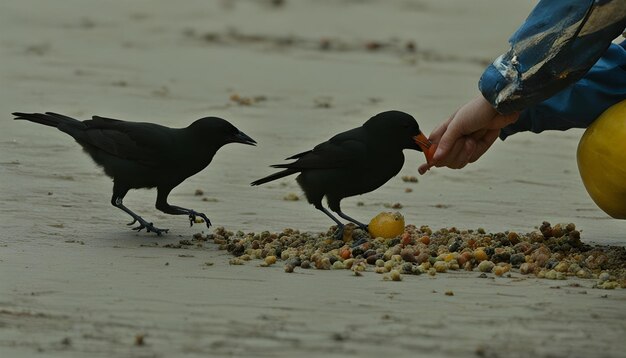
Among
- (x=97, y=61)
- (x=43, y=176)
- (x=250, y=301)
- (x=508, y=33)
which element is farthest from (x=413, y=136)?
(x=508, y=33)

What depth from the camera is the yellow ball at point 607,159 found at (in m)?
5.24

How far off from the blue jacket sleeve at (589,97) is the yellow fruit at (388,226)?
28.0 inches

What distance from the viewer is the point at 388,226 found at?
565 centimetres

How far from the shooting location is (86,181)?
22.4ft

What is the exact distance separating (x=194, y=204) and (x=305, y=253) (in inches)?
53.9

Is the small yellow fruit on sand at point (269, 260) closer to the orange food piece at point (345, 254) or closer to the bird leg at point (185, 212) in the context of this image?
the orange food piece at point (345, 254)

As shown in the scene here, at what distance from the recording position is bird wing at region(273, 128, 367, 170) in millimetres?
5758

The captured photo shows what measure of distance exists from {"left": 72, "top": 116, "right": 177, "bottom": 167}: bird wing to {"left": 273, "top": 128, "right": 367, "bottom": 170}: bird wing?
0.62 m

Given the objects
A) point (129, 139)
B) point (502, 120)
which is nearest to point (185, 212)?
point (129, 139)

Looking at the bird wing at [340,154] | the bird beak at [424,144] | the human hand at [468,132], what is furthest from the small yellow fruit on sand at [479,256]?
the bird wing at [340,154]

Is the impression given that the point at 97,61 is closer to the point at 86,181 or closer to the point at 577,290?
the point at 86,181

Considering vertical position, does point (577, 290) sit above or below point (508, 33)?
below

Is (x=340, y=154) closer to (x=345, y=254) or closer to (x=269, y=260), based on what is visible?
(x=345, y=254)

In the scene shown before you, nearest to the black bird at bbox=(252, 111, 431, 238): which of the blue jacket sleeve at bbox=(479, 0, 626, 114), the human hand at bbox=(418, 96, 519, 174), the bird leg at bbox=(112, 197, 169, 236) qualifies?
the human hand at bbox=(418, 96, 519, 174)
